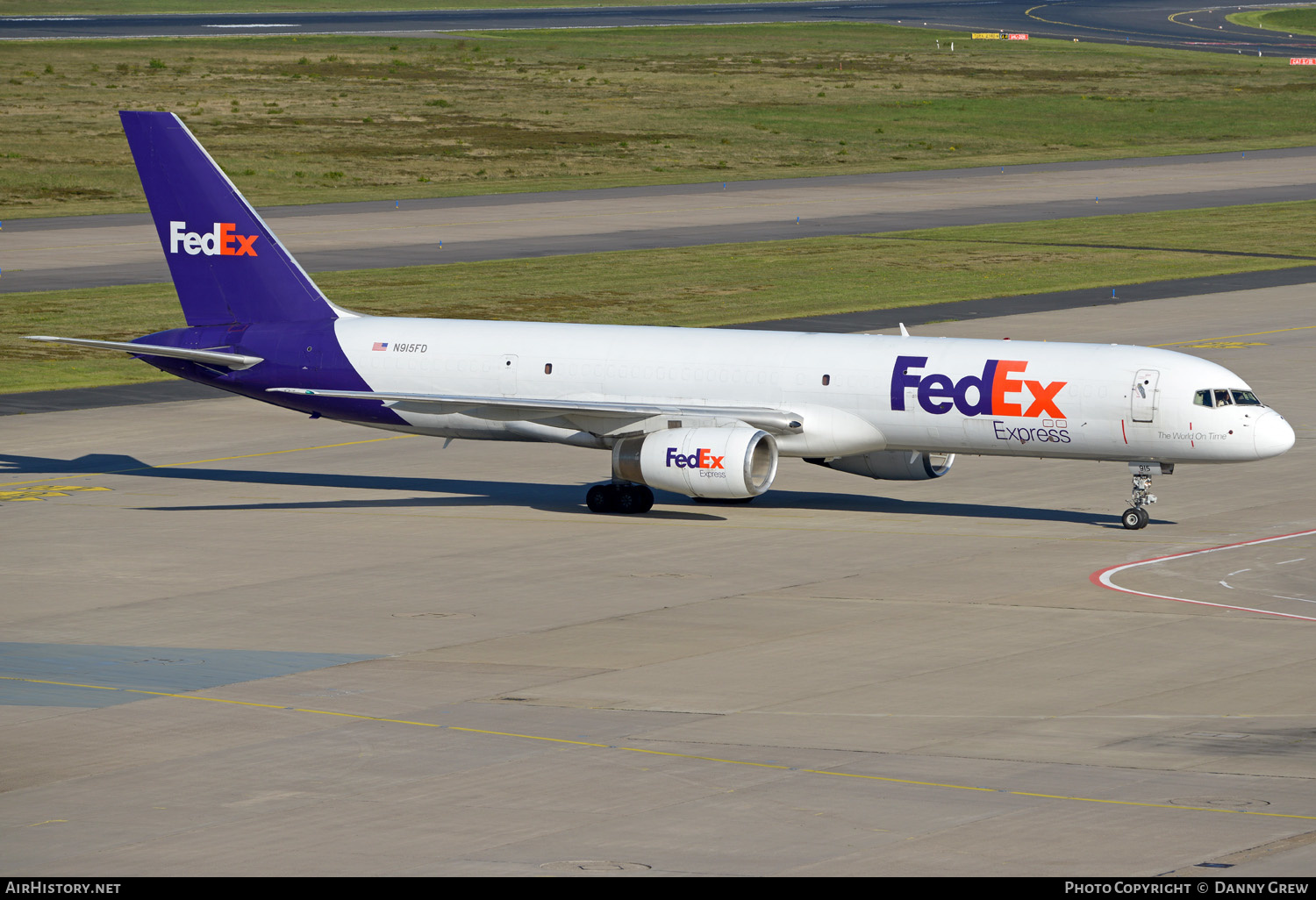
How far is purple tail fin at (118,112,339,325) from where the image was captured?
169 ft

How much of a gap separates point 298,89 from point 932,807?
14576 centimetres

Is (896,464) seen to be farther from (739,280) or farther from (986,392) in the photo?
(739,280)

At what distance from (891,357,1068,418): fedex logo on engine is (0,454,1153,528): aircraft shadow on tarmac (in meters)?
3.25

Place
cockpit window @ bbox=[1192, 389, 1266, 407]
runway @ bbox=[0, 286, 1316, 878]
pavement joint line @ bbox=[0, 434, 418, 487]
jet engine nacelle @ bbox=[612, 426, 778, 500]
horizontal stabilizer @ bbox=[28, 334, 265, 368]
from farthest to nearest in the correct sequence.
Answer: pavement joint line @ bbox=[0, 434, 418, 487] → horizontal stabilizer @ bbox=[28, 334, 265, 368] → jet engine nacelle @ bbox=[612, 426, 778, 500] → cockpit window @ bbox=[1192, 389, 1266, 407] → runway @ bbox=[0, 286, 1316, 878]

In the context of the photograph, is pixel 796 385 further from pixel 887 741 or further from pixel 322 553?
pixel 887 741

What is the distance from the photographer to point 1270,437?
4362 centimetres

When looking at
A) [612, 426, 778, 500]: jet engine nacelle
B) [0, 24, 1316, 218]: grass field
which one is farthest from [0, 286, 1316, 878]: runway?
[0, 24, 1316, 218]: grass field

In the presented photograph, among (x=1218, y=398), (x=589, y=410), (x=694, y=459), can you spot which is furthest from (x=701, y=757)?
(x=1218, y=398)

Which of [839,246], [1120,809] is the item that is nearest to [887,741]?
[1120,809]

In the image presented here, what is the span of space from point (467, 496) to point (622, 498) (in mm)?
4813

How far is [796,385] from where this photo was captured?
46531 millimetres

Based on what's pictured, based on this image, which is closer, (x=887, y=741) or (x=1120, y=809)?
(x=1120, y=809)

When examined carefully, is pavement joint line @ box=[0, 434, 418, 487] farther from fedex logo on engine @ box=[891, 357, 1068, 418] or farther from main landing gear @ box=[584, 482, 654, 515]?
fedex logo on engine @ box=[891, 357, 1068, 418]
